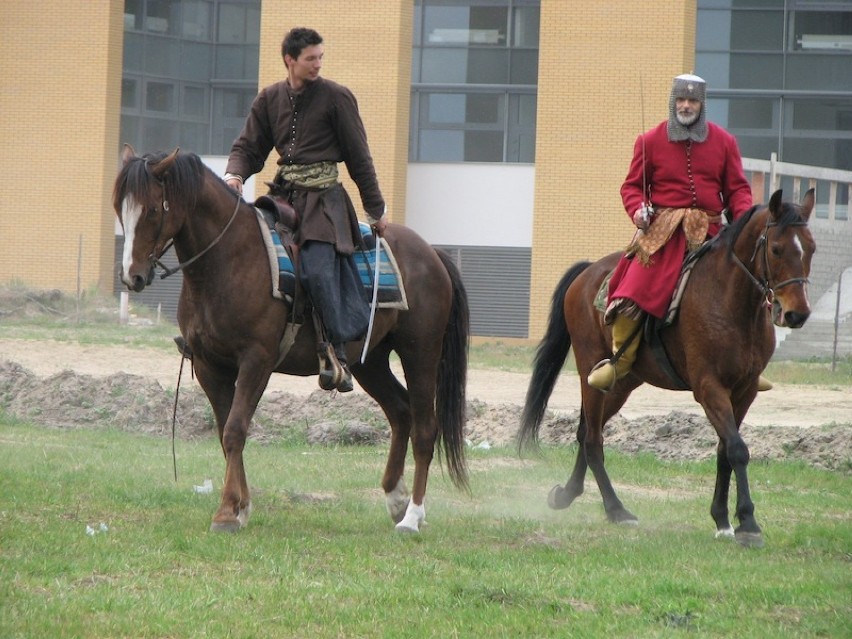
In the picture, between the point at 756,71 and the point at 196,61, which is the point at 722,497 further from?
the point at 196,61

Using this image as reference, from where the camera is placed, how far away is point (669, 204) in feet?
28.6

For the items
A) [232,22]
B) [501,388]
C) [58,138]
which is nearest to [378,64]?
[232,22]

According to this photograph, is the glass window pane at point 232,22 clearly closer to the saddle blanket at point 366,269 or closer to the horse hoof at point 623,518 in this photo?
the saddle blanket at point 366,269

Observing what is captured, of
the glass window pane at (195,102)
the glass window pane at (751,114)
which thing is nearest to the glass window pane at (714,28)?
the glass window pane at (751,114)

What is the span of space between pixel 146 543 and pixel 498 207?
2585 cm

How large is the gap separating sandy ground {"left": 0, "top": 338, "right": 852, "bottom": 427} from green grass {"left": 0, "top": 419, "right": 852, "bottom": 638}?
5.92 m

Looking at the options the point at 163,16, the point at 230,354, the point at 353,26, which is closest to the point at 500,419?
the point at 230,354

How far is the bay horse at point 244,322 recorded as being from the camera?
7.51 metres

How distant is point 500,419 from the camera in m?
14.8

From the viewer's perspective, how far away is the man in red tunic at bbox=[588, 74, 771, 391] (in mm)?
8453

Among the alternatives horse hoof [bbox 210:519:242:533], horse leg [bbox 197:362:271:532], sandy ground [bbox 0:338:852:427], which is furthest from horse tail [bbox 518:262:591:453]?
sandy ground [bbox 0:338:852:427]

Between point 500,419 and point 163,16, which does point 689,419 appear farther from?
point 163,16

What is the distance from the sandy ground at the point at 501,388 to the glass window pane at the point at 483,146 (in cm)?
1454

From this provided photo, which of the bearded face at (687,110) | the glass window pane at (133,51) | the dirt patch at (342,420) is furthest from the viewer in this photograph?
the glass window pane at (133,51)
